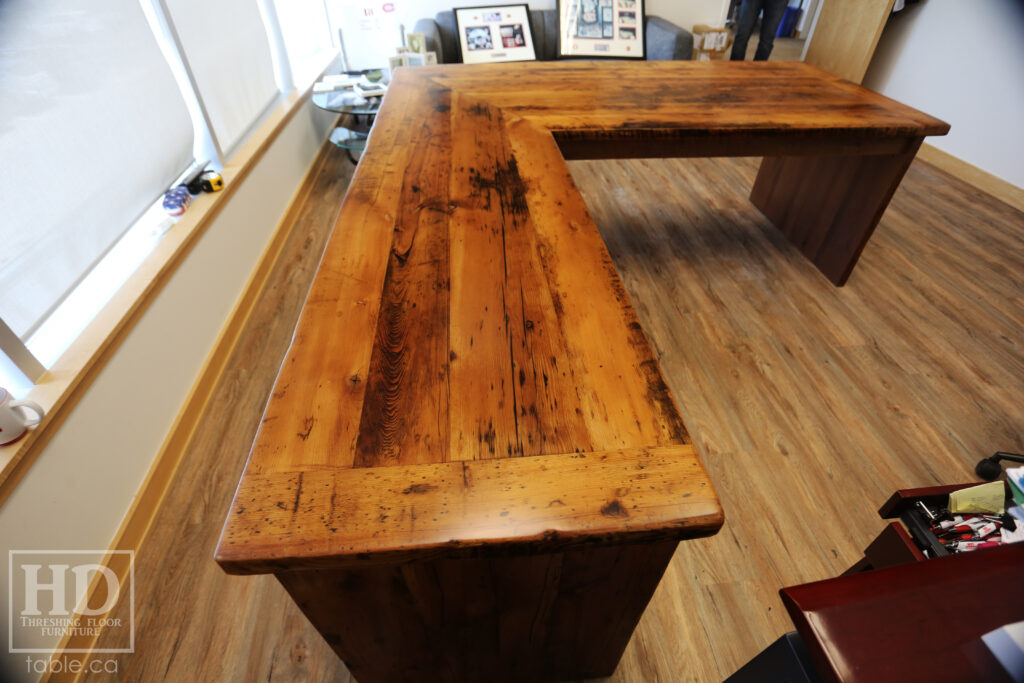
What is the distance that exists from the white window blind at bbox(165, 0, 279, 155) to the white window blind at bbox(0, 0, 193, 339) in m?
0.24

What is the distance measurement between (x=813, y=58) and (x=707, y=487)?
4977mm

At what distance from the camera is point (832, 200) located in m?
2.23

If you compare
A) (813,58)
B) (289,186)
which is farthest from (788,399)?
(813,58)

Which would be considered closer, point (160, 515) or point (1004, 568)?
point (1004, 568)

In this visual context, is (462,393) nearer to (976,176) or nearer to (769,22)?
(976,176)

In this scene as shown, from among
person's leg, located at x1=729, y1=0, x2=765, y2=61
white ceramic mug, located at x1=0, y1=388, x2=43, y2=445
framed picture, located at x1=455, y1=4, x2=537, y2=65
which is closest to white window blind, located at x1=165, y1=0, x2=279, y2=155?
white ceramic mug, located at x1=0, y1=388, x2=43, y2=445

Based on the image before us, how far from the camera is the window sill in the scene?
3.27 ft

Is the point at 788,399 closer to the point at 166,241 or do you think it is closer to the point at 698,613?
the point at 698,613

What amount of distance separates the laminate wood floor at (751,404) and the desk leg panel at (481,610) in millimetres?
281

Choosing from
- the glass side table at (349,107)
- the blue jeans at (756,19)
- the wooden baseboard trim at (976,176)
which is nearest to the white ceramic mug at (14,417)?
the glass side table at (349,107)

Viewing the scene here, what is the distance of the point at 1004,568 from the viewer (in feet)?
1.54

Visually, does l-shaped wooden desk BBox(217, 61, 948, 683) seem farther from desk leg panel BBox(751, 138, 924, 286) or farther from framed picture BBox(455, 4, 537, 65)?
framed picture BBox(455, 4, 537, 65)

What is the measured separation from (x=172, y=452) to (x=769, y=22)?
196 inches

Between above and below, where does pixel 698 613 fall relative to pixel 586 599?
below
